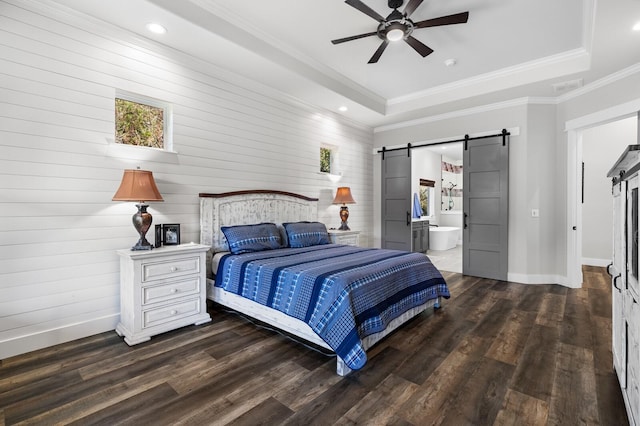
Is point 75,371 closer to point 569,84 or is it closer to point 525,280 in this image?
point 525,280

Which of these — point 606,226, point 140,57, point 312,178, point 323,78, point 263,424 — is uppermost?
point 323,78

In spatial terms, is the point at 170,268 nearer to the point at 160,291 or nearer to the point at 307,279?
the point at 160,291

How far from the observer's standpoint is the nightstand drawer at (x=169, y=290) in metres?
2.74

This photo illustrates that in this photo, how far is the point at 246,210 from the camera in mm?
4090

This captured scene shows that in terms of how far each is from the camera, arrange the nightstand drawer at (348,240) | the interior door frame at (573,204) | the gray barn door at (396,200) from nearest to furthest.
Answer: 1. the interior door frame at (573,204)
2. the nightstand drawer at (348,240)
3. the gray barn door at (396,200)

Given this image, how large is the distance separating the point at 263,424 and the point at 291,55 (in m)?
3.72

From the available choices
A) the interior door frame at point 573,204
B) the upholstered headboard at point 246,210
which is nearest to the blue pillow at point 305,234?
the upholstered headboard at point 246,210

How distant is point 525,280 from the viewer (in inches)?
184

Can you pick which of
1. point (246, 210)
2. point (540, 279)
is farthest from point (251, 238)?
point (540, 279)

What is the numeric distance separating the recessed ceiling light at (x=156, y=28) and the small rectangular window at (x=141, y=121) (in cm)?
65

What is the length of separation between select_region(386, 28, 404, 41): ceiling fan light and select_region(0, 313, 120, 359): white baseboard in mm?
3753

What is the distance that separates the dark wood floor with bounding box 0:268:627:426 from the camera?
1.76 meters

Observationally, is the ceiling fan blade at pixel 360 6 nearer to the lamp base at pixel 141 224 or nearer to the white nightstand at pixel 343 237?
the lamp base at pixel 141 224

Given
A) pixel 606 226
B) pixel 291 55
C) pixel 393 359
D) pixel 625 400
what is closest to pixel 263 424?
pixel 393 359
